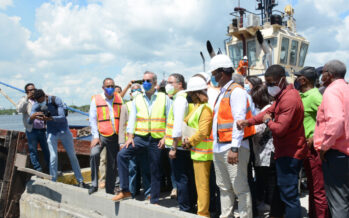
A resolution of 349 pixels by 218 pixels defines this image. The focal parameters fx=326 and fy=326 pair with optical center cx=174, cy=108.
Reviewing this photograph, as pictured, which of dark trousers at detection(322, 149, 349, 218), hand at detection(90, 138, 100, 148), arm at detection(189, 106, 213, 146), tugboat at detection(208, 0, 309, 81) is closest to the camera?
dark trousers at detection(322, 149, 349, 218)

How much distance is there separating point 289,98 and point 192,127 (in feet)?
4.41

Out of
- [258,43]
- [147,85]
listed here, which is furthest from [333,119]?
[258,43]

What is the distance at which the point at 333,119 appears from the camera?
10.3 feet

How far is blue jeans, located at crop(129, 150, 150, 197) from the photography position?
5828 millimetres

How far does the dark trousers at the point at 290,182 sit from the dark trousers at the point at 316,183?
1.41 ft

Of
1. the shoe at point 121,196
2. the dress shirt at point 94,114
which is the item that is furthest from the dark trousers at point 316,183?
the dress shirt at point 94,114

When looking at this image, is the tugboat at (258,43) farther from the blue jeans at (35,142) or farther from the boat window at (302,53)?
the blue jeans at (35,142)

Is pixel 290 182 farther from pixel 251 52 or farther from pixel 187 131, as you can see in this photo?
pixel 251 52

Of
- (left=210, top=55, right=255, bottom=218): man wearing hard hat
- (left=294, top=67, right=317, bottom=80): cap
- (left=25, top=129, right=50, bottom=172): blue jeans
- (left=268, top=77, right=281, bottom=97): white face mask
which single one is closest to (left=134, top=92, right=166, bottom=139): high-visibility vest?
(left=210, top=55, right=255, bottom=218): man wearing hard hat

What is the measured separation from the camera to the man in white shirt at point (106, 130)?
18.5 feet

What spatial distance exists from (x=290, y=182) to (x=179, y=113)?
1689 mm

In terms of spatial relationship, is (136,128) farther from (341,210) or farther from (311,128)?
(341,210)

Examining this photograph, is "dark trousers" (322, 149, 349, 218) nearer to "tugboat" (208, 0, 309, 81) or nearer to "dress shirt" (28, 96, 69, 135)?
"dress shirt" (28, 96, 69, 135)

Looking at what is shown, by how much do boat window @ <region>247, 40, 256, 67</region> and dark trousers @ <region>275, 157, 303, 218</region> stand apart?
1315 centimetres
